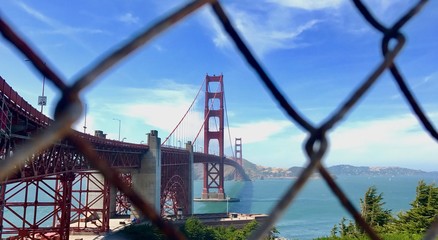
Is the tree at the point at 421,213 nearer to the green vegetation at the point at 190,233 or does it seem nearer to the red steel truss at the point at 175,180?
the green vegetation at the point at 190,233

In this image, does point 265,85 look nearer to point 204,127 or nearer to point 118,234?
point 118,234

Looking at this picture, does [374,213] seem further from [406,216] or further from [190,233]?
[190,233]

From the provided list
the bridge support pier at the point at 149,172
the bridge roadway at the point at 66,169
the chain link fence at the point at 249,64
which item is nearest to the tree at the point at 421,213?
the bridge roadway at the point at 66,169

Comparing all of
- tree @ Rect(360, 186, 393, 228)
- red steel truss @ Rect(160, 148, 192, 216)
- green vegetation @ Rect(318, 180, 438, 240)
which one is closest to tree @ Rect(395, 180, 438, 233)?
green vegetation @ Rect(318, 180, 438, 240)

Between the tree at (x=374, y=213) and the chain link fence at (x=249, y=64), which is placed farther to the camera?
the tree at (x=374, y=213)

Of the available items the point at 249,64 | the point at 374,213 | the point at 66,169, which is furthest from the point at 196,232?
the point at 249,64

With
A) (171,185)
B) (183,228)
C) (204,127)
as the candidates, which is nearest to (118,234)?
(183,228)
